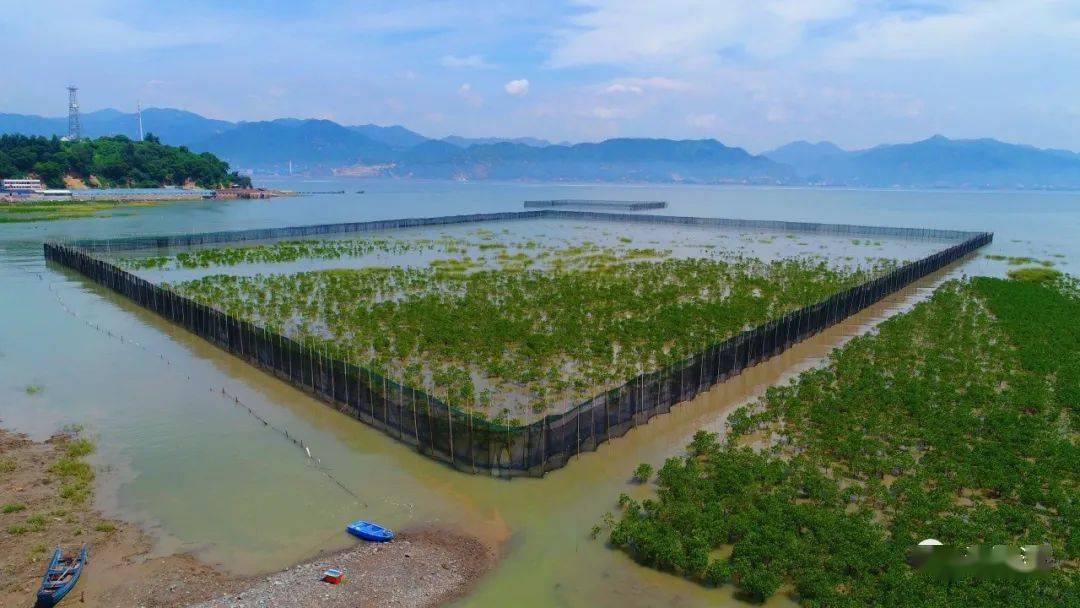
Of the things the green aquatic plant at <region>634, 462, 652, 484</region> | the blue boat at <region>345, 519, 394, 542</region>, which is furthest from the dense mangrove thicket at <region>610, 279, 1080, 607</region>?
the blue boat at <region>345, 519, 394, 542</region>

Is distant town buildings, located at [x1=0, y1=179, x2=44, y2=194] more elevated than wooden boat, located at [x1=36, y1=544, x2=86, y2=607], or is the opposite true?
distant town buildings, located at [x1=0, y1=179, x2=44, y2=194]

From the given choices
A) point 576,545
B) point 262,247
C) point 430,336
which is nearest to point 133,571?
point 576,545

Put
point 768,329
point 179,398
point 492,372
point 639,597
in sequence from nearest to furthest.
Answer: point 639,597 < point 179,398 < point 492,372 < point 768,329

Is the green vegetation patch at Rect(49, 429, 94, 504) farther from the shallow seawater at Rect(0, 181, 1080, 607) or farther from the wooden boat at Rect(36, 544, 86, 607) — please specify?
the wooden boat at Rect(36, 544, 86, 607)

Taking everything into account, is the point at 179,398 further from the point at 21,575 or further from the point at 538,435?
the point at 538,435

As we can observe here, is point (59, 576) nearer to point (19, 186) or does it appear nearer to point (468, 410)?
point (468, 410)
